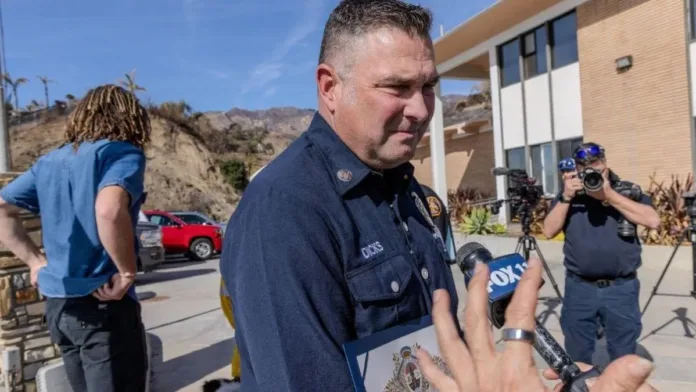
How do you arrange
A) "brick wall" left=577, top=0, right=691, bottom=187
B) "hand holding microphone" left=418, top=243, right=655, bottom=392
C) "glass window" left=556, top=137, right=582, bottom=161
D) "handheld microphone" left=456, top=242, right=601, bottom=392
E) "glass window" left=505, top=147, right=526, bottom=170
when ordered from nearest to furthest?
"hand holding microphone" left=418, top=243, right=655, bottom=392, "handheld microphone" left=456, top=242, right=601, bottom=392, "brick wall" left=577, top=0, right=691, bottom=187, "glass window" left=556, top=137, right=582, bottom=161, "glass window" left=505, top=147, right=526, bottom=170

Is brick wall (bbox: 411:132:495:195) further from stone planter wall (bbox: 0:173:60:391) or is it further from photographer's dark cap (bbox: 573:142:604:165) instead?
stone planter wall (bbox: 0:173:60:391)

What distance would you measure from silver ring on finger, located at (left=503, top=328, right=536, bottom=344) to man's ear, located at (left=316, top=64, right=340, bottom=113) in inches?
→ 32.4

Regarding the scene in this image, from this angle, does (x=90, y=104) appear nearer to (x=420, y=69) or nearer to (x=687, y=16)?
(x=420, y=69)

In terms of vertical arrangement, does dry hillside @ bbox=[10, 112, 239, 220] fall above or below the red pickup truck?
above

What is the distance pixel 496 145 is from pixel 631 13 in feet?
18.5

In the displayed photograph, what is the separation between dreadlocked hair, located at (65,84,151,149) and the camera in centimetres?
246

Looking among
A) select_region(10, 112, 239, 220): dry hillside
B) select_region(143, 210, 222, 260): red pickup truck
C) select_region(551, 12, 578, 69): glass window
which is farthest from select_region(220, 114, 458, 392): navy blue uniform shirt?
select_region(10, 112, 239, 220): dry hillside

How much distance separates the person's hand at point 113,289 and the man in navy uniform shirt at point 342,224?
1.26 m

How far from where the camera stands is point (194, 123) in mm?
38562

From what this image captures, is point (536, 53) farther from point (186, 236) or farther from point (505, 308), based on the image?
point (505, 308)

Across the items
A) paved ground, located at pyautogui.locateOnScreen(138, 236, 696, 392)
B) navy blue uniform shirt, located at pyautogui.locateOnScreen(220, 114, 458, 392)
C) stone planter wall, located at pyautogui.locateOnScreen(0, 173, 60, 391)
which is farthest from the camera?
paved ground, located at pyautogui.locateOnScreen(138, 236, 696, 392)

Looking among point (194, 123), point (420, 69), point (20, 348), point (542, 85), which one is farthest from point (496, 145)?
point (194, 123)

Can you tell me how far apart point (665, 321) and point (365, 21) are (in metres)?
6.17

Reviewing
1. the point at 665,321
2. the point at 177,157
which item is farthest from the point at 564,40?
the point at 177,157
